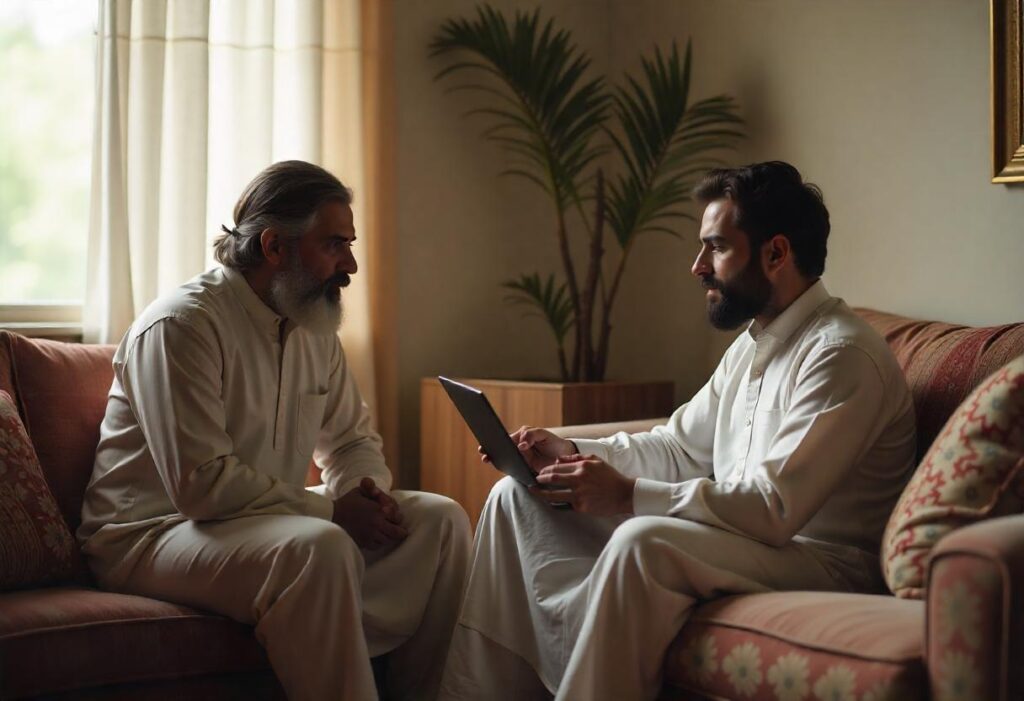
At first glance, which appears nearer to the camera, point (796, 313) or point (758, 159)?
point (796, 313)

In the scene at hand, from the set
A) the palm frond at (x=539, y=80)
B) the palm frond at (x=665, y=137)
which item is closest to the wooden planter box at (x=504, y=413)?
the palm frond at (x=665, y=137)

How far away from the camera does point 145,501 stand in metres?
2.41

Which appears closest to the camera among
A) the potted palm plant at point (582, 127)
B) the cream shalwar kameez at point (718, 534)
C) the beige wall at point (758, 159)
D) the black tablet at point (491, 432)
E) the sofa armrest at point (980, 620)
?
the sofa armrest at point (980, 620)

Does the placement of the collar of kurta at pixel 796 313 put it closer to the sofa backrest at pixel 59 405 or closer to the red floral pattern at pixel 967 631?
the red floral pattern at pixel 967 631

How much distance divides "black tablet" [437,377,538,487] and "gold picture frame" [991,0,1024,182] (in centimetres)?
145

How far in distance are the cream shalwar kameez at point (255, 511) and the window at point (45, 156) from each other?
3.04ft

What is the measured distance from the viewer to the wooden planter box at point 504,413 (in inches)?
132

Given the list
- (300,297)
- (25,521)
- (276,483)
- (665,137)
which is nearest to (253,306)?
(300,297)

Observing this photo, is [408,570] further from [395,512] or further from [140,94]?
[140,94]

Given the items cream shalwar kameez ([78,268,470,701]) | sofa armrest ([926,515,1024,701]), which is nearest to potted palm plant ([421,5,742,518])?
cream shalwar kameez ([78,268,470,701])

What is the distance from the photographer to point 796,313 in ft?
7.70

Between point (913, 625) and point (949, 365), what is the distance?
809 mm

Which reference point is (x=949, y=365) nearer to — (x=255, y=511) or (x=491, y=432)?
(x=491, y=432)

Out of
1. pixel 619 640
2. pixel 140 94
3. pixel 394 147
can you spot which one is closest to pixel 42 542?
pixel 619 640
